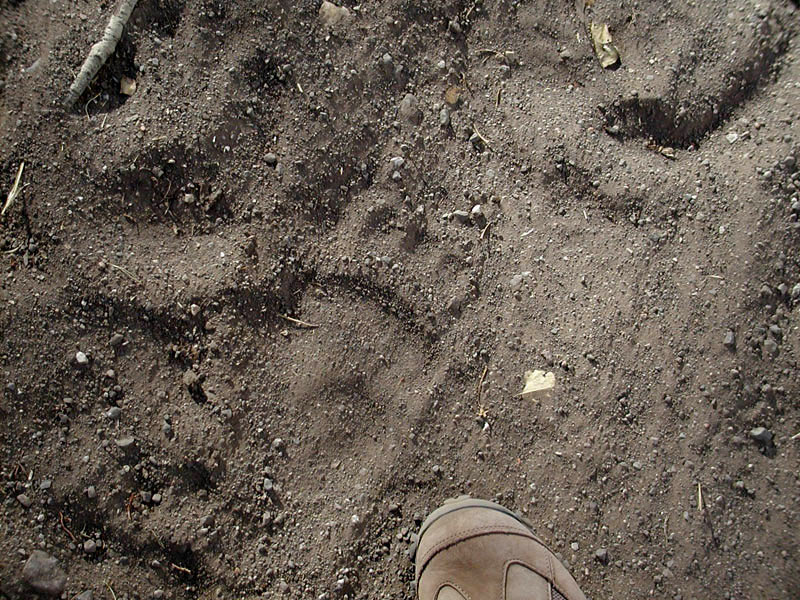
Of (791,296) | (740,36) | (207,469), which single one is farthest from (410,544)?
(740,36)

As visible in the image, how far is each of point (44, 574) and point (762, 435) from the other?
108 inches

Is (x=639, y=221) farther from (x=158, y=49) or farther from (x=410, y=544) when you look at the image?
(x=158, y=49)

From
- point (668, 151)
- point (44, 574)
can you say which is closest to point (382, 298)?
point (668, 151)

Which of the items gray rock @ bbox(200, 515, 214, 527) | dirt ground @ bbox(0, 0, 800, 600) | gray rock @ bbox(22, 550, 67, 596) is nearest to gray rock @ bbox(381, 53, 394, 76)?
dirt ground @ bbox(0, 0, 800, 600)

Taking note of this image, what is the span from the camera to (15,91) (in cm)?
207

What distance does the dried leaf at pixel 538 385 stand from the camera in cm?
219

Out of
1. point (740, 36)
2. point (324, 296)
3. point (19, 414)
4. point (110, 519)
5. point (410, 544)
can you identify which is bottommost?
point (410, 544)

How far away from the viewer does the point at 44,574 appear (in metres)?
1.98

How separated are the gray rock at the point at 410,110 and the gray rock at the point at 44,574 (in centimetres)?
215

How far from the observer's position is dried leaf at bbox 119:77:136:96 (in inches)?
85.4

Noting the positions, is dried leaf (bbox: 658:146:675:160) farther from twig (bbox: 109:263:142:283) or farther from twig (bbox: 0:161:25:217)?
twig (bbox: 0:161:25:217)

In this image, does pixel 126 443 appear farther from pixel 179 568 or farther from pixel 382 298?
pixel 382 298

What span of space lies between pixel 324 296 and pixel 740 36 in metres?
2.07

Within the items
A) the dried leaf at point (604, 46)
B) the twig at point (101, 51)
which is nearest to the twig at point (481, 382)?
the dried leaf at point (604, 46)
